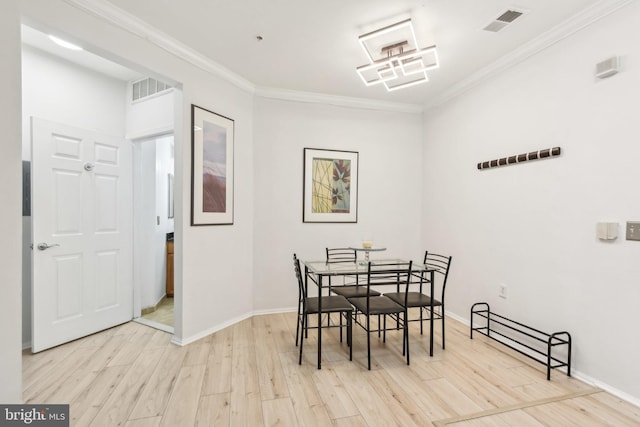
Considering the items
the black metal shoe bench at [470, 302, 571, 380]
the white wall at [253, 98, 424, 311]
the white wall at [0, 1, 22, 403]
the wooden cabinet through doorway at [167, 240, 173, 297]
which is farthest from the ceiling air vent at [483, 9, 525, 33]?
the wooden cabinet through doorway at [167, 240, 173, 297]

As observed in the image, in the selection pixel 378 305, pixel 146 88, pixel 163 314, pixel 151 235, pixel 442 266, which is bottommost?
pixel 163 314

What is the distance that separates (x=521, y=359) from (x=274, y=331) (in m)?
2.34

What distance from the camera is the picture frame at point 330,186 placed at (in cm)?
402

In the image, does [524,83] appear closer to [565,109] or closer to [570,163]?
[565,109]

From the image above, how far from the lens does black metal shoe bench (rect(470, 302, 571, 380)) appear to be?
241 cm

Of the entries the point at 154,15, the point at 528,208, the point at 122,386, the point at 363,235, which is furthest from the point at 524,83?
the point at 122,386

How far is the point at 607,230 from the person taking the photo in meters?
2.20

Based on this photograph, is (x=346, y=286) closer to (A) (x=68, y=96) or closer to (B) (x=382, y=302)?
(B) (x=382, y=302)

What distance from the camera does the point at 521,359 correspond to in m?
2.70

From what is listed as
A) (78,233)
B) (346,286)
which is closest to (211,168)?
(78,233)

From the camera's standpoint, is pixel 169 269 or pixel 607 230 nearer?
pixel 607 230

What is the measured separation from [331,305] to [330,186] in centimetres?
183

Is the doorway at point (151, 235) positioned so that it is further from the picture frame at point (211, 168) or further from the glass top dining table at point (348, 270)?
the glass top dining table at point (348, 270)

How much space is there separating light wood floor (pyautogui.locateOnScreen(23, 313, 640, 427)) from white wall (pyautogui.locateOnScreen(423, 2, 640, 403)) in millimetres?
466
